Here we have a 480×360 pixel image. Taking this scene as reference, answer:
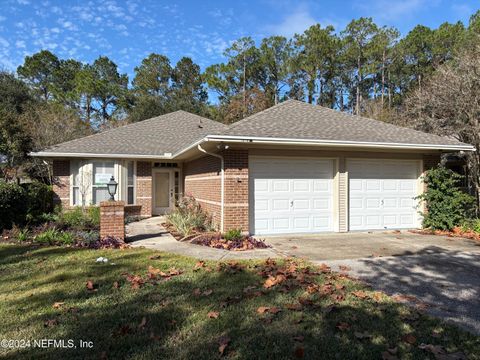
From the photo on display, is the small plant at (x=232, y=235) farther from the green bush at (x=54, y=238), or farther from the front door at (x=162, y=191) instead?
the front door at (x=162, y=191)

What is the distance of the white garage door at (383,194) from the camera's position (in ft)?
34.9

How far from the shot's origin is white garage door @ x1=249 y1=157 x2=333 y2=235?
9805 millimetres

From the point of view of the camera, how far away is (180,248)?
7.96 m

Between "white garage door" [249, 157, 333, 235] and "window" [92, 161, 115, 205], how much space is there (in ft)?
25.6

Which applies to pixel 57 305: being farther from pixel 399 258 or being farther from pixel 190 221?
pixel 399 258

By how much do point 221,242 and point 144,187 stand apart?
7976 mm

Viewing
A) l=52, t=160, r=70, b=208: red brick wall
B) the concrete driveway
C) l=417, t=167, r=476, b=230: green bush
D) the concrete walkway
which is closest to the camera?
the concrete driveway

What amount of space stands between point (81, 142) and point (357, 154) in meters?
11.6

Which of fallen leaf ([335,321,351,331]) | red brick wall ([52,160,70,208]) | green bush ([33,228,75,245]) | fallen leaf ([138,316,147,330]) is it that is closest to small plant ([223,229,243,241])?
green bush ([33,228,75,245])

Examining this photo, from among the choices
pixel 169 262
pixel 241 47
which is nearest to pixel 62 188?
pixel 169 262

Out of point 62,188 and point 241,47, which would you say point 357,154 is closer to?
point 62,188

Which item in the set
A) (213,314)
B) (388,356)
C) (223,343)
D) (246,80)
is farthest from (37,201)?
(246,80)

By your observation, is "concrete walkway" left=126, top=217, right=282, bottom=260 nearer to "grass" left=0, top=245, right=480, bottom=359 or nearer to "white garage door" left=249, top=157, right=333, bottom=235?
"grass" left=0, top=245, right=480, bottom=359

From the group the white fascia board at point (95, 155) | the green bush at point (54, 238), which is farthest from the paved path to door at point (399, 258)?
the white fascia board at point (95, 155)
